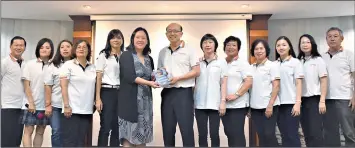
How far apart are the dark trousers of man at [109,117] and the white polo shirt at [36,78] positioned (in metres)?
0.74

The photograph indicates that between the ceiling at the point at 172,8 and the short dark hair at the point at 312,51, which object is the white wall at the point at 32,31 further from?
the short dark hair at the point at 312,51

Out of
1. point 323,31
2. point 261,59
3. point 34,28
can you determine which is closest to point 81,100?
point 34,28

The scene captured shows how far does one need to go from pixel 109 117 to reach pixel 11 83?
1.10 metres

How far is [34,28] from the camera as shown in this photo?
3.43 metres

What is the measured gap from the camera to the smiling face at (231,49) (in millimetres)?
2910

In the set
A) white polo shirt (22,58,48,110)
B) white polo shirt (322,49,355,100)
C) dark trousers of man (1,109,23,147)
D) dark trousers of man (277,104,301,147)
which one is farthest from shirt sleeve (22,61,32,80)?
white polo shirt (322,49,355,100)

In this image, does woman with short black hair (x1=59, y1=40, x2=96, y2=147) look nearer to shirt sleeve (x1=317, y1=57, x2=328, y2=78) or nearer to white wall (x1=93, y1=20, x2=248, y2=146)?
white wall (x1=93, y1=20, x2=248, y2=146)

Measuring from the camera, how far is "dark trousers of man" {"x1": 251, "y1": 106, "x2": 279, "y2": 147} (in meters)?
2.81

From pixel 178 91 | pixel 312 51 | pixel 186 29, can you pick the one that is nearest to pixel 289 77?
pixel 312 51

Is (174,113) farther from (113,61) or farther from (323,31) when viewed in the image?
(323,31)

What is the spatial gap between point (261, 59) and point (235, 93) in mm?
439

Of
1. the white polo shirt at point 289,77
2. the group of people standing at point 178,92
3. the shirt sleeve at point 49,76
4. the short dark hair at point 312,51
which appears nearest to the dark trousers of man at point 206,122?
the group of people standing at point 178,92

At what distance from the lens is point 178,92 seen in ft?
8.45

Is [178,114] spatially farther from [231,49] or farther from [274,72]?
[274,72]
